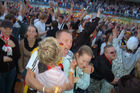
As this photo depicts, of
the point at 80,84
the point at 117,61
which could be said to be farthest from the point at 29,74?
the point at 117,61

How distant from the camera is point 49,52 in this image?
1.19m

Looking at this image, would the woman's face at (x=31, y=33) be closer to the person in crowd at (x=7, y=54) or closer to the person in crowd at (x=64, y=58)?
the person in crowd at (x=7, y=54)

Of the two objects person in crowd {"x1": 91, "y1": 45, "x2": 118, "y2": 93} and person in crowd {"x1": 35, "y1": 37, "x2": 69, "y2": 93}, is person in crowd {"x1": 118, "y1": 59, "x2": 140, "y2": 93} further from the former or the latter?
person in crowd {"x1": 35, "y1": 37, "x2": 69, "y2": 93}

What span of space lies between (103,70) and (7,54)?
1.52 meters

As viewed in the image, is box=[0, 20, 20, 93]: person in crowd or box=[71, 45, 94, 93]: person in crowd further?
box=[0, 20, 20, 93]: person in crowd

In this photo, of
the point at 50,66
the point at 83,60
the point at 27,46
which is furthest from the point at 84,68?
the point at 27,46

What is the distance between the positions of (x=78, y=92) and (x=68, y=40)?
789 mm

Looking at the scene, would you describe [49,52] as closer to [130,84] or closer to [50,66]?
[50,66]

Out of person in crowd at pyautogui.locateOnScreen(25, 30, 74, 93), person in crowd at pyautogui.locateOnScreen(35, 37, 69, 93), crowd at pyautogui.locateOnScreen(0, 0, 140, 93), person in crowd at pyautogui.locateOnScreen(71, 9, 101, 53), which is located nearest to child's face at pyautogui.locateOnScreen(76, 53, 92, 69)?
crowd at pyautogui.locateOnScreen(0, 0, 140, 93)

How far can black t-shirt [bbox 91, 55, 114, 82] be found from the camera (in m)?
2.03

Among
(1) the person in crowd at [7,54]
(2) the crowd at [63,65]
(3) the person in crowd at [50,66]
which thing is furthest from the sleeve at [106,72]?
(1) the person in crowd at [7,54]

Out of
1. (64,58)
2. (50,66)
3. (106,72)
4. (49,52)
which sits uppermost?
(49,52)

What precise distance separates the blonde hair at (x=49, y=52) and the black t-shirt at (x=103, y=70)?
104 cm

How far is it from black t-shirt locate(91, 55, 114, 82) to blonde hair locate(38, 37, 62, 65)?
104 cm
